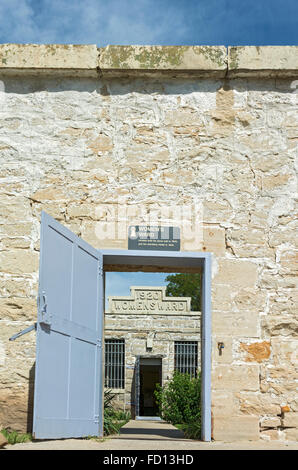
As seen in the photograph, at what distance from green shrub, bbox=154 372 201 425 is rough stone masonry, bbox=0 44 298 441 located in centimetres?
774

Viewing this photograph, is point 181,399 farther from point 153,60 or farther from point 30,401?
point 153,60

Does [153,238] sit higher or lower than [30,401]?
higher

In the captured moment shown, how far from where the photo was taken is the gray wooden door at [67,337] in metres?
4.72

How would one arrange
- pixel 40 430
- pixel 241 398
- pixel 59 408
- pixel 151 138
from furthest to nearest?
1. pixel 151 138
2. pixel 241 398
3. pixel 59 408
4. pixel 40 430

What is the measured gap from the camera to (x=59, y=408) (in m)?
4.93

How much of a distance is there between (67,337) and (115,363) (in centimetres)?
1229

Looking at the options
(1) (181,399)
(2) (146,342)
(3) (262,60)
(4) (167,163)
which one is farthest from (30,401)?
(2) (146,342)

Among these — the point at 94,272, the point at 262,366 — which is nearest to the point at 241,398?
the point at 262,366

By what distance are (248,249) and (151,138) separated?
1535 mm

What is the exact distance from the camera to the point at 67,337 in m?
5.21

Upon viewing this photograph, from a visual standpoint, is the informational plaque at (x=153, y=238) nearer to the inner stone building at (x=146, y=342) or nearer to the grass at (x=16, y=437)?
the grass at (x=16, y=437)

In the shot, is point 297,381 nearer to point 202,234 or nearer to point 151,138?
point 202,234

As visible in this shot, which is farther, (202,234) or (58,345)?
(202,234)

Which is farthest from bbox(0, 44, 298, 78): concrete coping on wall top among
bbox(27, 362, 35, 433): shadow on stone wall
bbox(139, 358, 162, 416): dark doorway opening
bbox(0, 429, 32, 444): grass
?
bbox(139, 358, 162, 416): dark doorway opening
